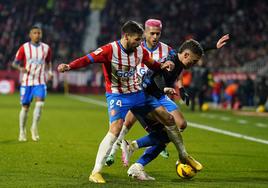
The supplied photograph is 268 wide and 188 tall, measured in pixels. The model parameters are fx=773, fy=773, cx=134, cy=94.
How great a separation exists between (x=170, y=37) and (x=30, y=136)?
32175mm

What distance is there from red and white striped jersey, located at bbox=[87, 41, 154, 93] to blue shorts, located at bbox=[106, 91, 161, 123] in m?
0.07

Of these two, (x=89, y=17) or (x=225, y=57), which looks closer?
(x=225, y=57)

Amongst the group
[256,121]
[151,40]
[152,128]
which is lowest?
[256,121]

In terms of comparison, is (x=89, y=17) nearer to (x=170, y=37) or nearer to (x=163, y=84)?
(x=170, y=37)

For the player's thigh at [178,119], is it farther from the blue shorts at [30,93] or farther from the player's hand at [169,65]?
the blue shorts at [30,93]

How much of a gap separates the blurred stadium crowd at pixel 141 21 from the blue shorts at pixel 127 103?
32955mm

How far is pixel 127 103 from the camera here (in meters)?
10.1

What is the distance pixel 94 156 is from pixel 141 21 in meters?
37.1

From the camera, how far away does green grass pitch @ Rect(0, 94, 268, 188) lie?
32.6ft

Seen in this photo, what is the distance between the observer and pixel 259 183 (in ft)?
32.8

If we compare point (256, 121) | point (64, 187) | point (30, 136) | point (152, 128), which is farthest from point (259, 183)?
point (256, 121)

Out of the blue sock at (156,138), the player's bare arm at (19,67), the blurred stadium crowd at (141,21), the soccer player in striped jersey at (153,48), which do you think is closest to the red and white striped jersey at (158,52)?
the soccer player in striped jersey at (153,48)

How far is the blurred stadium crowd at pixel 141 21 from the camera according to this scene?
4516 cm

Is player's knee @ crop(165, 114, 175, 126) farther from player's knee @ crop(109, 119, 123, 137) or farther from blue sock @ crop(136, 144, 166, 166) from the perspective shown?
player's knee @ crop(109, 119, 123, 137)
